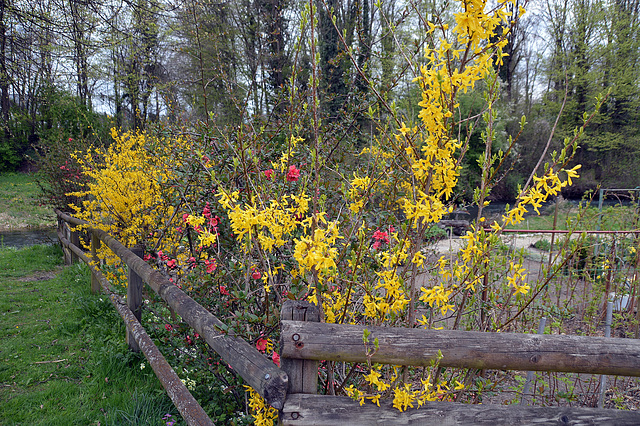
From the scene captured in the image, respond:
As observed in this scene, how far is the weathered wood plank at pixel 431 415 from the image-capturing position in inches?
55.8

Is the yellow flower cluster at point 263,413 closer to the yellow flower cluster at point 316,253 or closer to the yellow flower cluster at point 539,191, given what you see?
the yellow flower cluster at point 316,253

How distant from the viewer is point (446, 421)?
143 cm

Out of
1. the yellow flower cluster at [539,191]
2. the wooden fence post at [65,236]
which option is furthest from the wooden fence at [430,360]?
the wooden fence post at [65,236]

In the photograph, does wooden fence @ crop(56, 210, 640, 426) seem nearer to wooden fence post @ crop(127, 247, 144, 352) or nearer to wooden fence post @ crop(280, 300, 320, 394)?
wooden fence post @ crop(280, 300, 320, 394)

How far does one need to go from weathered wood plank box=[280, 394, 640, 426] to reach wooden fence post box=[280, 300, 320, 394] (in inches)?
1.4

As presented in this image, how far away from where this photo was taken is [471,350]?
1435 millimetres

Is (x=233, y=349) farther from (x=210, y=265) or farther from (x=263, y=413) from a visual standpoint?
(x=210, y=265)

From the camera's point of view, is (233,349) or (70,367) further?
(70,367)

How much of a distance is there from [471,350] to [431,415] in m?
0.28

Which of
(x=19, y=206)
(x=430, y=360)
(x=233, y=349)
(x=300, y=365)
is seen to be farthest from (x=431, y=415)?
(x=19, y=206)

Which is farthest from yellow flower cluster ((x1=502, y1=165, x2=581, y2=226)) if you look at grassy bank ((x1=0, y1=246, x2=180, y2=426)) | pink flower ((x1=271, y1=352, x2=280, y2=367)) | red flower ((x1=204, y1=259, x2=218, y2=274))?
grassy bank ((x1=0, y1=246, x2=180, y2=426))

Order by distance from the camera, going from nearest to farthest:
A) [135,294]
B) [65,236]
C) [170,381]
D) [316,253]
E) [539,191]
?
[316,253] < [539,191] < [170,381] < [135,294] < [65,236]

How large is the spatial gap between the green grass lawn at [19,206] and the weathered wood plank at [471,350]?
13.6 meters

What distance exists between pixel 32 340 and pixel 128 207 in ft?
5.47
